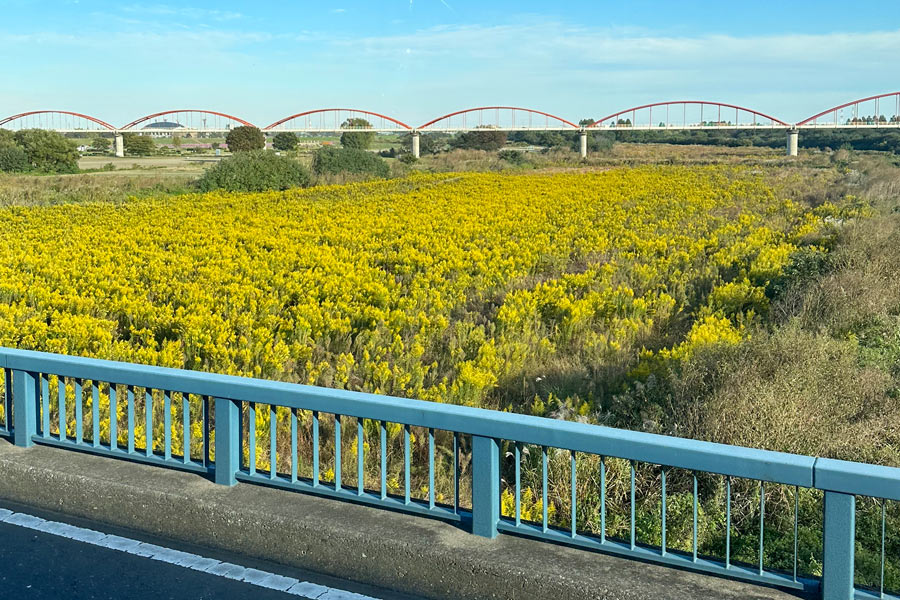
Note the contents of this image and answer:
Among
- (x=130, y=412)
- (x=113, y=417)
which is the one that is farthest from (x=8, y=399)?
(x=130, y=412)

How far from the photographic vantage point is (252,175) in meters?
43.3

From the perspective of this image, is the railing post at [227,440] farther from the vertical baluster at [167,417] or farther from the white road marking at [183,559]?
the white road marking at [183,559]

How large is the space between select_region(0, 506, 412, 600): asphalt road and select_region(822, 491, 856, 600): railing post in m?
1.96

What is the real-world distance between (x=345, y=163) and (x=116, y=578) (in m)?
49.4

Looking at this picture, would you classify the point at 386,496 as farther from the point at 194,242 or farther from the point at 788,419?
the point at 194,242

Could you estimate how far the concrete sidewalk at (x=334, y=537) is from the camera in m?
4.56

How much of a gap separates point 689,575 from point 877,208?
24.7m

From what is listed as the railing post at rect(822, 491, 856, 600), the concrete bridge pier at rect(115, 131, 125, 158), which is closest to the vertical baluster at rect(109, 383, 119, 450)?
the railing post at rect(822, 491, 856, 600)

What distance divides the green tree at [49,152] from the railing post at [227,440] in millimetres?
71123

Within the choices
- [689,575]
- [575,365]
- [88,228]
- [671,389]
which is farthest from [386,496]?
[88,228]

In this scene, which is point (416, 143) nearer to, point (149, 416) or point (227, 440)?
point (149, 416)

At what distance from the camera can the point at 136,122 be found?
443 ft

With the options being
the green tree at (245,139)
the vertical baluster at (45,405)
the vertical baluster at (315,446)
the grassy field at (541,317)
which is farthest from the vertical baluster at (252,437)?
the green tree at (245,139)

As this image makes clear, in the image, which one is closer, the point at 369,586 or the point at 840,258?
the point at 369,586
